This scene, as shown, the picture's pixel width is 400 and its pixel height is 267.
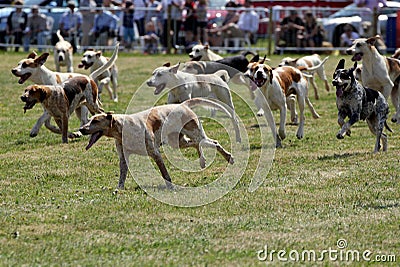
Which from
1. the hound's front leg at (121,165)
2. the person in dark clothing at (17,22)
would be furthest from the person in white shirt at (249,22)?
the hound's front leg at (121,165)

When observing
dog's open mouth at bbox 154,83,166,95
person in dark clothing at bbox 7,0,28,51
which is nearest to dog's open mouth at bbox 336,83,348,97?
dog's open mouth at bbox 154,83,166,95

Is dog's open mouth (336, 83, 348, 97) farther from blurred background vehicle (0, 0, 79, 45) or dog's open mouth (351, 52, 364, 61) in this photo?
blurred background vehicle (0, 0, 79, 45)

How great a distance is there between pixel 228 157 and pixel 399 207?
7.14 ft

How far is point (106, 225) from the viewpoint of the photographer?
282 inches

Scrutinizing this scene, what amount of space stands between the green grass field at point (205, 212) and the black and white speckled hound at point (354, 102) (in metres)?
0.43

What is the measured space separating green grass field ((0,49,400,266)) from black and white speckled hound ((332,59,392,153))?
1.42 ft

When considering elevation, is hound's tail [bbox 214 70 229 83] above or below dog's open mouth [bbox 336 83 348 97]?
below

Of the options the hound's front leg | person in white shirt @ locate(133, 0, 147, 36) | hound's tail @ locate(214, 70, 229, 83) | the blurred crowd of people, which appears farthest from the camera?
person in white shirt @ locate(133, 0, 147, 36)

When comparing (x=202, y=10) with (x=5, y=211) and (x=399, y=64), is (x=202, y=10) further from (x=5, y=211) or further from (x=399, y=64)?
(x=5, y=211)

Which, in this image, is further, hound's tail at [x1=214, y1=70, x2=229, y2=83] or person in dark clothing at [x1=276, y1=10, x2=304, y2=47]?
person in dark clothing at [x1=276, y1=10, x2=304, y2=47]

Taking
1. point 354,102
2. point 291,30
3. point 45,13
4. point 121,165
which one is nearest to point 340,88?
point 354,102

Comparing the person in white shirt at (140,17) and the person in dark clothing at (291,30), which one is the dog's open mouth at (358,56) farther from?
the person in white shirt at (140,17)

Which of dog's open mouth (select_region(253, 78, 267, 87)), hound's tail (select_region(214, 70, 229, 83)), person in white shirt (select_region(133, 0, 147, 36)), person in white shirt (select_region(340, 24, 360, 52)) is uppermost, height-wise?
dog's open mouth (select_region(253, 78, 267, 87))

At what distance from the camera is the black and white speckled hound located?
10586 mm
